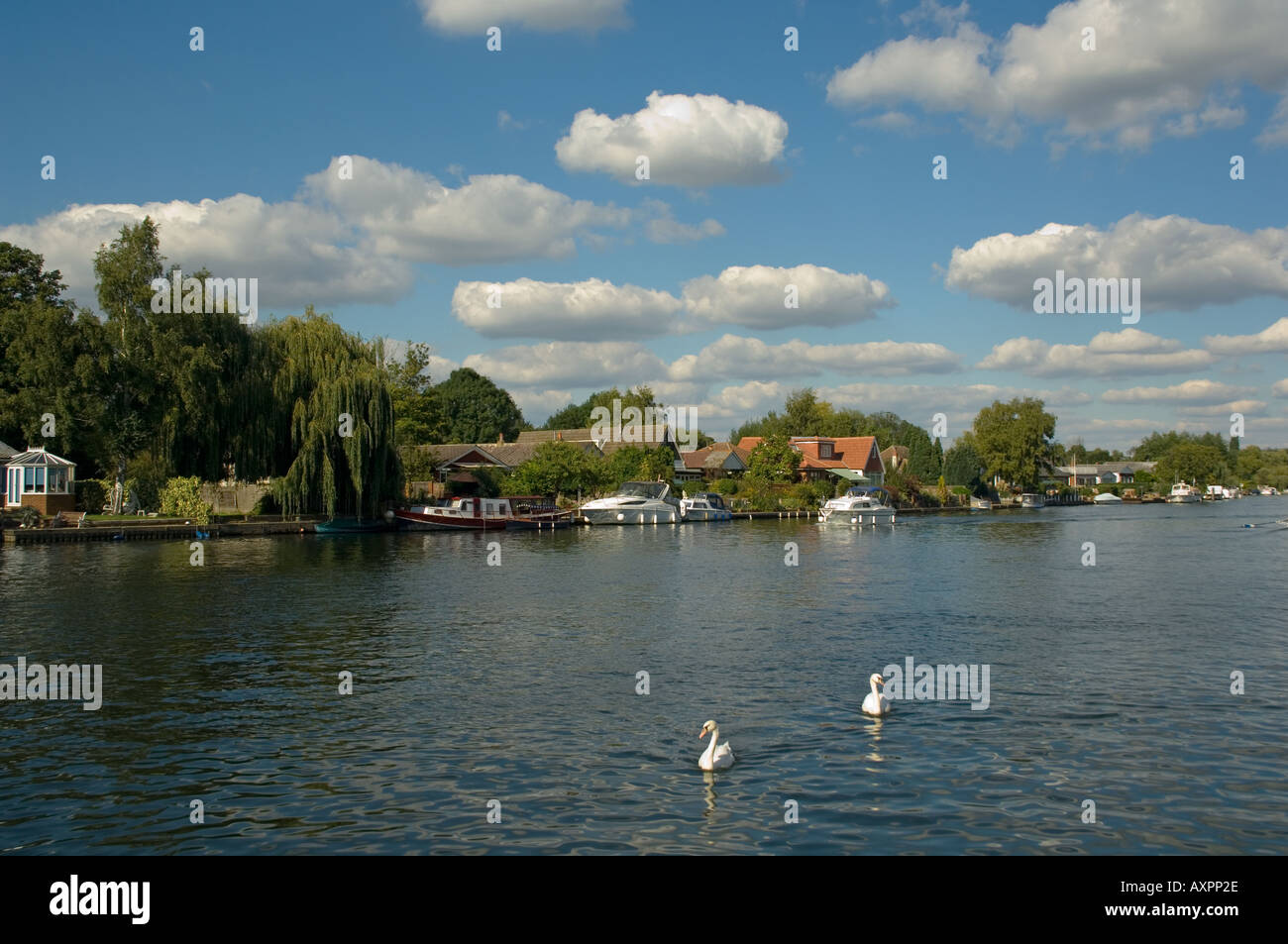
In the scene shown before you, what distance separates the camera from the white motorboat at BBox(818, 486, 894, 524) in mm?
74250

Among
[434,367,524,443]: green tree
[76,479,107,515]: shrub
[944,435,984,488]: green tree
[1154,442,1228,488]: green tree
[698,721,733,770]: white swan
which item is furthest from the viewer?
[1154,442,1228,488]: green tree

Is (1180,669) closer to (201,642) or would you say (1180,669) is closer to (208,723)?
(208,723)

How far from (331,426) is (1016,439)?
95808mm

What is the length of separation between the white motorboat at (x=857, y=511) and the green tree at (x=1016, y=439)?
51.5 metres

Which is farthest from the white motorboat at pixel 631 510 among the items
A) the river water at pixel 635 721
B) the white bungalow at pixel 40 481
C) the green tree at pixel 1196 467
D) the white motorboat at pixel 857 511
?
the green tree at pixel 1196 467

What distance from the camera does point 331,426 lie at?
5453 centimetres

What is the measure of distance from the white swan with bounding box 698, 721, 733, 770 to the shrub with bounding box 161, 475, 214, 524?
4835 centimetres

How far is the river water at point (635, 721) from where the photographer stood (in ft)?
31.9

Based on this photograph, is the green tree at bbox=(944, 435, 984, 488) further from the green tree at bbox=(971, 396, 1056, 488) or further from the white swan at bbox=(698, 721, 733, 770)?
the white swan at bbox=(698, 721, 733, 770)

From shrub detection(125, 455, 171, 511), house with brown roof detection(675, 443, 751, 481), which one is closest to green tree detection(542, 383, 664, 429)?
house with brown roof detection(675, 443, 751, 481)

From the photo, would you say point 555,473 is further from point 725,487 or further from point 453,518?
point 725,487

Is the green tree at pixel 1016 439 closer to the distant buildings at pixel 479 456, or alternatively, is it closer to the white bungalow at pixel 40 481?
the distant buildings at pixel 479 456

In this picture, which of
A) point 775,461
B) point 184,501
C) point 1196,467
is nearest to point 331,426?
point 184,501
